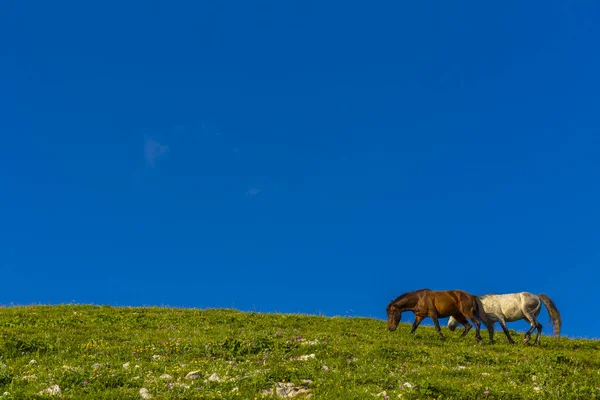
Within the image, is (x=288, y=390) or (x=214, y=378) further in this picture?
(x=214, y=378)

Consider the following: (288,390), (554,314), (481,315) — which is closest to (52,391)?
(288,390)

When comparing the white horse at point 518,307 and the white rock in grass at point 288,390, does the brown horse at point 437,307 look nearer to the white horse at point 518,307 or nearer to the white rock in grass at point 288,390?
the white horse at point 518,307

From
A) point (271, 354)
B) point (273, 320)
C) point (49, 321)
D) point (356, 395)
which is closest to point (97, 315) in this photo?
point (49, 321)

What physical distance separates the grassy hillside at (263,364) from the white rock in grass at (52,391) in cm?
15

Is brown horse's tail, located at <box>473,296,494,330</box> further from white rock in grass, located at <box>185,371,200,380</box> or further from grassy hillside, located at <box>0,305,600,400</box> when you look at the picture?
white rock in grass, located at <box>185,371,200,380</box>

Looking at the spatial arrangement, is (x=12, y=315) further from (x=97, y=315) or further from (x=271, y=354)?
(x=271, y=354)

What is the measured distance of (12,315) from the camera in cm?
2405

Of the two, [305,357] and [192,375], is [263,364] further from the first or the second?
[192,375]

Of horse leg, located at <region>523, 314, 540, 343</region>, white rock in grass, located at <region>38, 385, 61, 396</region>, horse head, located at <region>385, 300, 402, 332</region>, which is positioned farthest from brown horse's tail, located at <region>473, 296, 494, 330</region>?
white rock in grass, located at <region>38, 385, 61, 396</region>

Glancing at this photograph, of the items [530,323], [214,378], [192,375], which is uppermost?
[530,323]

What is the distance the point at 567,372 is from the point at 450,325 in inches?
449

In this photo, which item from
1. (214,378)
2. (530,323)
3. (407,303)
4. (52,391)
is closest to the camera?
(52,391)

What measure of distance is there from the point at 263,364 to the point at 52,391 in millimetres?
5284

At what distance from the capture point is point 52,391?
11.4 meters
